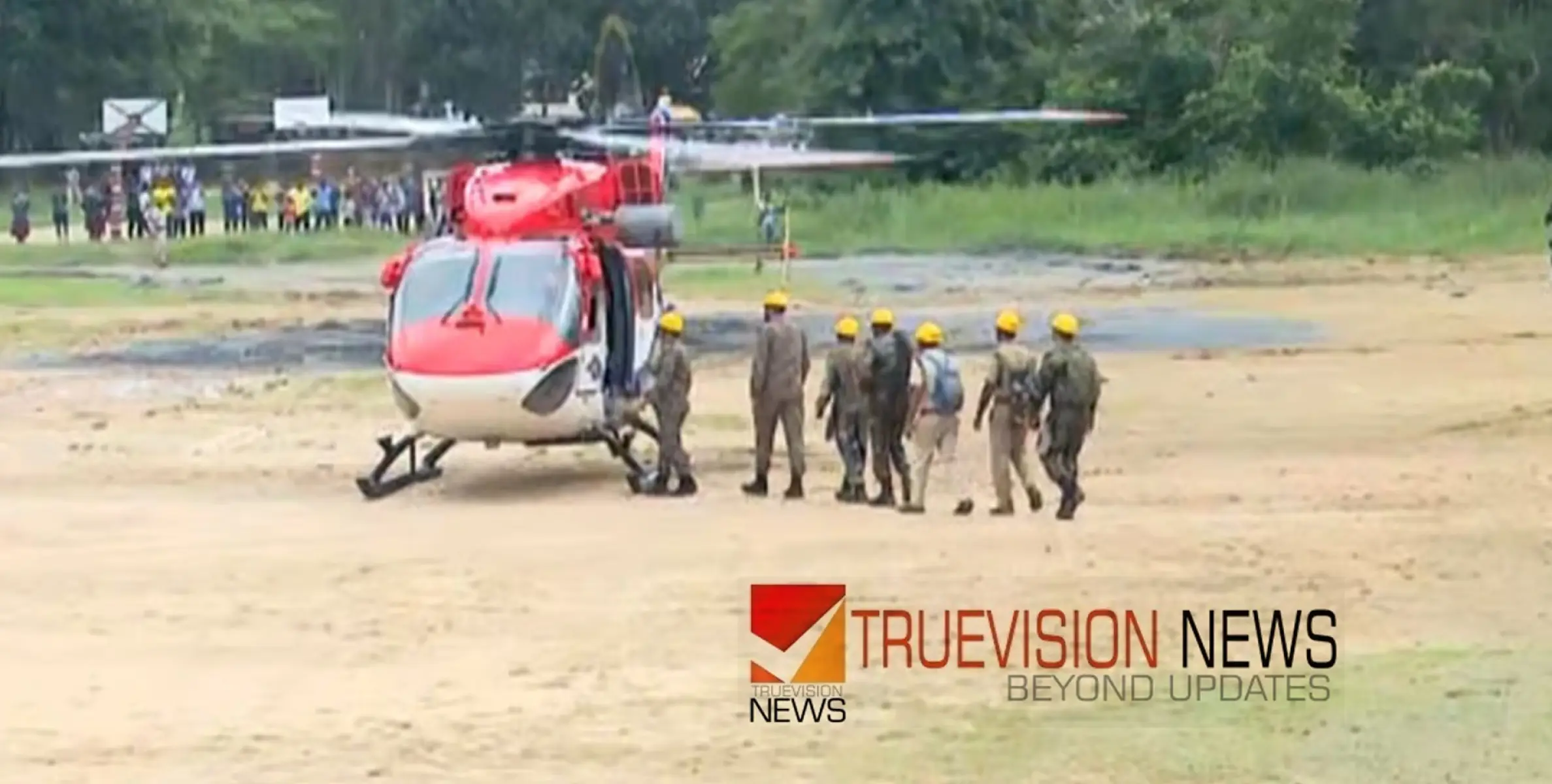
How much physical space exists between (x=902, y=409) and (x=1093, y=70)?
151 feet

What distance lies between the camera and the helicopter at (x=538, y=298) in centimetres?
2147

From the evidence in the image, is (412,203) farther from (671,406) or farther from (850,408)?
(850,408)

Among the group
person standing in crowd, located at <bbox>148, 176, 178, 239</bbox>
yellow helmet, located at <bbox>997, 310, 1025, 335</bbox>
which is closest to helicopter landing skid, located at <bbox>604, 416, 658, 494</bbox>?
yellow helmet, located at <bbox>997, 310, 1025, 335</bbox>

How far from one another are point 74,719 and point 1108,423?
556 inches

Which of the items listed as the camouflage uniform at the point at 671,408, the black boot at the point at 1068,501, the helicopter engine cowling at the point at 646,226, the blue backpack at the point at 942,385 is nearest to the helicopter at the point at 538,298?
the helicopter engine cowling at the point at 646,226

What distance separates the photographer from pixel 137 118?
203 feet

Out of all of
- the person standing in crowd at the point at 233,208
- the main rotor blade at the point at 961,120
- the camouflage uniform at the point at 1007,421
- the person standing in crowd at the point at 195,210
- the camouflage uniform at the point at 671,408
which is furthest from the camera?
the person standing in crowd at the point at 233,208

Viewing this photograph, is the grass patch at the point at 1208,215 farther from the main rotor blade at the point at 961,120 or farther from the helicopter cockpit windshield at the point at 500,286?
the helicopter cockpit windshield at the point at 500,286

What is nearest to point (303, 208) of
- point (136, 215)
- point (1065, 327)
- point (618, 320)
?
point (136, 215)

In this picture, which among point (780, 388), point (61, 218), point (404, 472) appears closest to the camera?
point (780, 388)

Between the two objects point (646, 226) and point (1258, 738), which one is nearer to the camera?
point (1258, 738)

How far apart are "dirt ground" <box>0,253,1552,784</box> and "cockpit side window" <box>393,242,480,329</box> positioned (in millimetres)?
1333

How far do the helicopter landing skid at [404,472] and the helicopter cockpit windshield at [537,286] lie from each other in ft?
3.49

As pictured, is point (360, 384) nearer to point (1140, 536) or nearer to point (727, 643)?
Answer: point (1140, 536)
